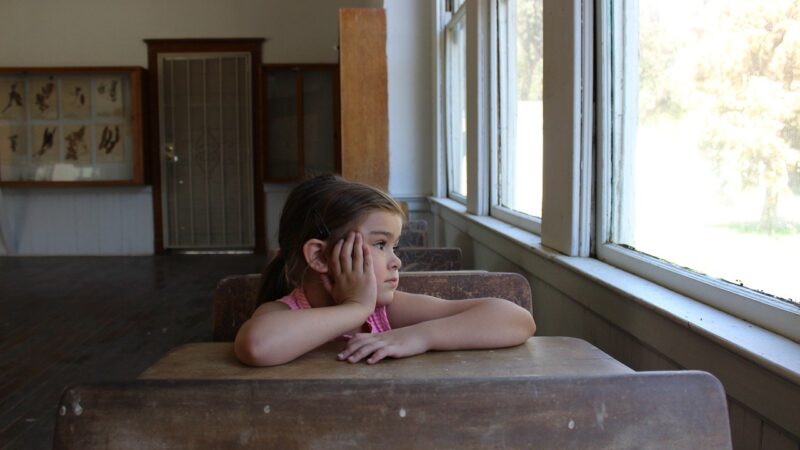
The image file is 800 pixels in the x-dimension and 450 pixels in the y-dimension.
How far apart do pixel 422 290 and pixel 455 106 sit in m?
3.44

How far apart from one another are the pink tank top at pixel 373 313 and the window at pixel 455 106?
3394 mm

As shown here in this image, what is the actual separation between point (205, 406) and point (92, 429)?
0.41 feet

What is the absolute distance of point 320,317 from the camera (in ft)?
3.80

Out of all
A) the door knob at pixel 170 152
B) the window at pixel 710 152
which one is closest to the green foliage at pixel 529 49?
the window at pixel 710 152

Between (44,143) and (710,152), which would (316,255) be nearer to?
(710,152)

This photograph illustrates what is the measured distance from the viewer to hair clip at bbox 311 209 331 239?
1344mm

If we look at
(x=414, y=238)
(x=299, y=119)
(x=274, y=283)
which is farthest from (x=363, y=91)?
(x=299, y=119)

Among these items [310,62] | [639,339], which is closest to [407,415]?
[639,339]

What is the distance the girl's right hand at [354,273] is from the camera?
1248mm

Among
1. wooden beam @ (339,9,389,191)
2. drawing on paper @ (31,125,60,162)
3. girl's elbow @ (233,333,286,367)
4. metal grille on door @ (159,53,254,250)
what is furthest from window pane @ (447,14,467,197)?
drawing on paper @ (31,125,60,162)

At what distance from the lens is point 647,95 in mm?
1712

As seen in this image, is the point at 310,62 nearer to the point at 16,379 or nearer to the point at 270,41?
the point at 270,41

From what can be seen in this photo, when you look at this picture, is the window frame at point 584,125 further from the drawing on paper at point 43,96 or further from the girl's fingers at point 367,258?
the drawing on paper at point 43,96

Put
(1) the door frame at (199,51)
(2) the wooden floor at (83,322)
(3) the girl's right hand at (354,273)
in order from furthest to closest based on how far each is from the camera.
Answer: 1. (1) the door frame at (199,51)
2. (2) the wooden floor at (83,322)
3. (3) the girl's right hand at (354,273)
